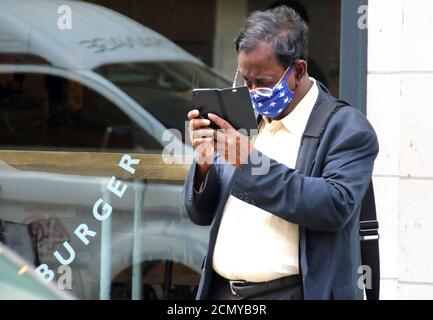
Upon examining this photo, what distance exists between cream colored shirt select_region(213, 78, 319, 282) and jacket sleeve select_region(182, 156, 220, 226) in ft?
0.29

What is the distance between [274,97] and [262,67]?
10cm

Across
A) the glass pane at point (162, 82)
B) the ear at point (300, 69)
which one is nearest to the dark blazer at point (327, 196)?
the ear at point (300, 69)

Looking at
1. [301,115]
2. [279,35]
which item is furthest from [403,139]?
[279,35]


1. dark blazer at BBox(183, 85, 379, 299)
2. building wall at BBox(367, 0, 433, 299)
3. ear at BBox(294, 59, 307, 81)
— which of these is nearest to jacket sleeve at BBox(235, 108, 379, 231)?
dark blazer at BBox(183, 85, 379, 299)

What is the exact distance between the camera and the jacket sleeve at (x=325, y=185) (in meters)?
2.61

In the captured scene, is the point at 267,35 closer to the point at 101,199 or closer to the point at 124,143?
the point at 101,199

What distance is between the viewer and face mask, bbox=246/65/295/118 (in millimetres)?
2793

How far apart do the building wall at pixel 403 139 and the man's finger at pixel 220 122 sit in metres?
1.74

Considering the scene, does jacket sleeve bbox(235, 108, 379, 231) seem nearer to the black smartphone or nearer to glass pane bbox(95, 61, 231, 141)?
the black smartphone

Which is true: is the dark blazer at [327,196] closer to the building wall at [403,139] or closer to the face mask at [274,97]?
the face mask at [274,97]

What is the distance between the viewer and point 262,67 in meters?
2.79

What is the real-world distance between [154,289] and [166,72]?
1.62 m

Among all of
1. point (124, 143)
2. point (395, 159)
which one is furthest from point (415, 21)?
point (124, 143)

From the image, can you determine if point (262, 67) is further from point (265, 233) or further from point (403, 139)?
point (403, 139)
